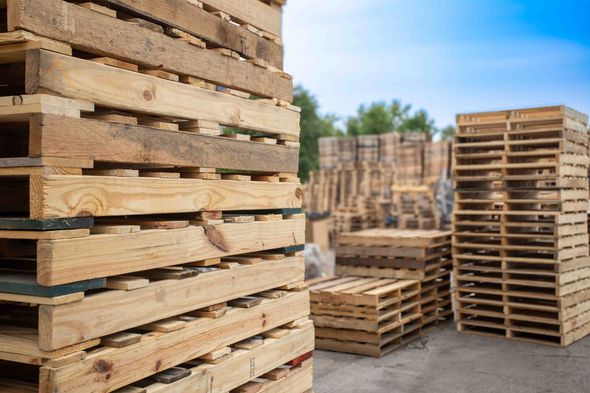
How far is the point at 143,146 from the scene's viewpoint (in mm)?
3145

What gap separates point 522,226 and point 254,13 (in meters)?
5.19

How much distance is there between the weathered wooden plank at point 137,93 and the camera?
268cm

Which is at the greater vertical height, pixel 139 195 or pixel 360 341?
pixel 139 195

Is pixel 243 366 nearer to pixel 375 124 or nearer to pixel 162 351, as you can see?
pixel 162 351

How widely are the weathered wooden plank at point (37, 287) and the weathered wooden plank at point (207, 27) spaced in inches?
51.6

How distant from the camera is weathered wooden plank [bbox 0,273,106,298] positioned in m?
2.66

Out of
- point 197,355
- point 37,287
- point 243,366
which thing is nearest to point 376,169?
point 243,366

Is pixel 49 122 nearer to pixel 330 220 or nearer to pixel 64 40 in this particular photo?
pixel 64 40

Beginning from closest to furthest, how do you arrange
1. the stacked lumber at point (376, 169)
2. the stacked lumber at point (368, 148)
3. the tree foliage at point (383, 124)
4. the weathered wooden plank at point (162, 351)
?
the weathered wooden plank at point (162, 351), the stacked lumber at point (376, 169), the stacked lumber at point (368, 148), the tree foliage at point (383, 124)

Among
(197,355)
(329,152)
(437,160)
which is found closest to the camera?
(197,355)

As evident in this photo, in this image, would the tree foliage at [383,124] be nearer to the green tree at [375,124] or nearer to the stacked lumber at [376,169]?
the green tree at [375,124]

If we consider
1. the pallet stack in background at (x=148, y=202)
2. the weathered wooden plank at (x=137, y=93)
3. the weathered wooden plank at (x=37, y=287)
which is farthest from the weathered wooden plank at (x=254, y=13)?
the weathered wooden plank at (x=37, y=287)

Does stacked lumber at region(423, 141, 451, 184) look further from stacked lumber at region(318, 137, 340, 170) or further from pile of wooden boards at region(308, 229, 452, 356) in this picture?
pile of wooden boards at region(308, 229, 452, 356)

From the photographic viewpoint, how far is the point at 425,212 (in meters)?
18.6
